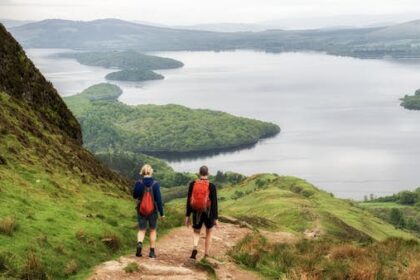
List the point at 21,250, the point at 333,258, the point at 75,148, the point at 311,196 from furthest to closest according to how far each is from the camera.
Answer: the point at 311,196
the point at 75,148
the point at 333,258
the point at 21,250

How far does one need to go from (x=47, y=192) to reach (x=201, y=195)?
7.90 m

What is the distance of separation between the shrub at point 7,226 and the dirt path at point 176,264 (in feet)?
9.03

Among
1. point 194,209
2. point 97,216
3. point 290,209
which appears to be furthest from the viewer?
point 290,209

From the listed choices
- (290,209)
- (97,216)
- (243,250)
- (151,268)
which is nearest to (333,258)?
(243,250)

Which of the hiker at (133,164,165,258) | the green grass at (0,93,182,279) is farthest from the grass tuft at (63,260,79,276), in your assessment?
the hiker at (133,164,165,258)

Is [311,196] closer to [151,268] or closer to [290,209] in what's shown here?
[290,209]

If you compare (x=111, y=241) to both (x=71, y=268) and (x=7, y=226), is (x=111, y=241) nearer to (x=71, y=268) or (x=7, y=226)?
(x=71, y=268)

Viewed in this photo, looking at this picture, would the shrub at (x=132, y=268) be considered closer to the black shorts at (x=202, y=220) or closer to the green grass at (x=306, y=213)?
the black shorts at (x=202, y=220)

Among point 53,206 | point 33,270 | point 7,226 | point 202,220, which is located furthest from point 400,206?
point 33,270

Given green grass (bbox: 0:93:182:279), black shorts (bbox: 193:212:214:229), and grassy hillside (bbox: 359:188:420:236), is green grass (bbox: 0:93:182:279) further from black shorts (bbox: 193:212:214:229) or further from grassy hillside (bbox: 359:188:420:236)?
grassy hillside (bbox: 359:188:420:236)

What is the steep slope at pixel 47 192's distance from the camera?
14992 mm

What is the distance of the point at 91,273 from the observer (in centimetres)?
1493

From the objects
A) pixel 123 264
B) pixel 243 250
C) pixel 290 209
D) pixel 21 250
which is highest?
pixel 21 250

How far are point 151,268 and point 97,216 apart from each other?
6.13 metres
